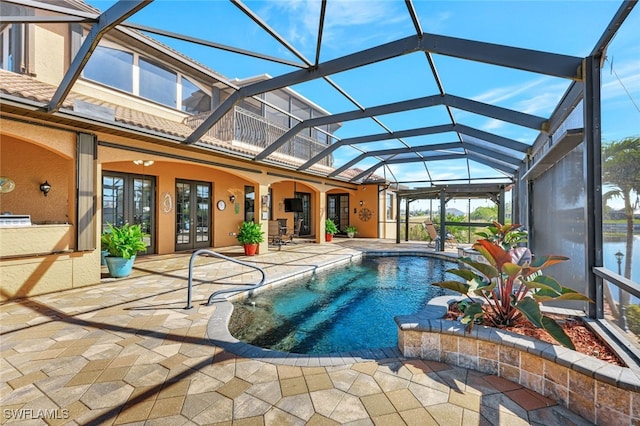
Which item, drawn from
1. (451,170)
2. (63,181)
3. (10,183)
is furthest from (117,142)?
(451,170)

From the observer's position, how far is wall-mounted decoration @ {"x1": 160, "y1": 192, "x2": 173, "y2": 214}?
8.48m

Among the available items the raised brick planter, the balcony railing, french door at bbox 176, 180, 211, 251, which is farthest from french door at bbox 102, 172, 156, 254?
the raised brick planter

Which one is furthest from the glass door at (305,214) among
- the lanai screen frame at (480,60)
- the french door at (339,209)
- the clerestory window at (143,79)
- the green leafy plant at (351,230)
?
the lanai screen frame at (480,60)

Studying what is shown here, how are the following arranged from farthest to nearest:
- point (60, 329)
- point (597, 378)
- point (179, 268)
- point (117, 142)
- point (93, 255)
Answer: point (179, 268) → point (117, 142) → point (93, 255) → point (60, 329) → point (597, 378)

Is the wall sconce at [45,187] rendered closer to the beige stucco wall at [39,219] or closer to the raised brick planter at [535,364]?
the beige stucco wall at [39,219]

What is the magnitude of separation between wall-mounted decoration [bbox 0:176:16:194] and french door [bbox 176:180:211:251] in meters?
3.93

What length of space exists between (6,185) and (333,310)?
6.37 m

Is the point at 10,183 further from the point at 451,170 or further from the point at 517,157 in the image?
the point at 451,170

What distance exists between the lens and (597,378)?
179cm

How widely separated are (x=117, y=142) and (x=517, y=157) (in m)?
9.96

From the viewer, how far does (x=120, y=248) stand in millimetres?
5496

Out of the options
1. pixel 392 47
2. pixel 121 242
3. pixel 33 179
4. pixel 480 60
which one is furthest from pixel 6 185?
pixel 480 60

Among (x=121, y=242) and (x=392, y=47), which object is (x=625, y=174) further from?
(x=121, y=242)

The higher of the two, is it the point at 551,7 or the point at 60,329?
the point at 551,7
